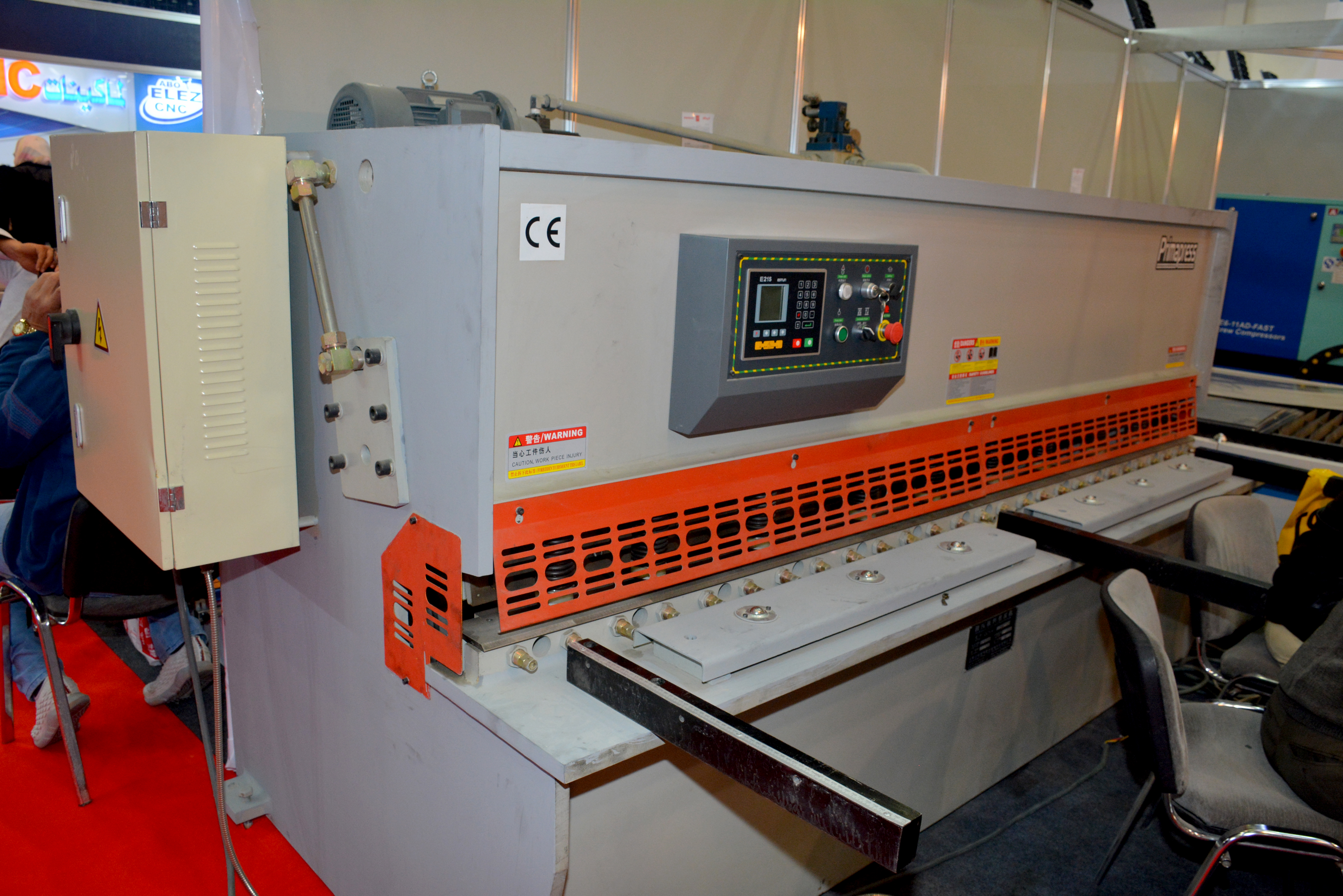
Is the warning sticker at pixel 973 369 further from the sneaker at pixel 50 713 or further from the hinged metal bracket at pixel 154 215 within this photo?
the sneaker at pixel 50 713

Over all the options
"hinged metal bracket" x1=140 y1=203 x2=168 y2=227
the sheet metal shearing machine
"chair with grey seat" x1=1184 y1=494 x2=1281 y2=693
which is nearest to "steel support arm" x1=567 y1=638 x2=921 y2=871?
the sheet metal shearing machine

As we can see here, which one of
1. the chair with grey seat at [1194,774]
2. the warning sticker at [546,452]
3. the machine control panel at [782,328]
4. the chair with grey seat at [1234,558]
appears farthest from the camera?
the chair with grey seat at [1234,558]

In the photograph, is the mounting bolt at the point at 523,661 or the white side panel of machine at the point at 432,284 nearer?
the white side panel of machine at the point at 432,284

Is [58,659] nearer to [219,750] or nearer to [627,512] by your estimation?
[219,750]

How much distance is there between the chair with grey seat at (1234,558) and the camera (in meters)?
2.23

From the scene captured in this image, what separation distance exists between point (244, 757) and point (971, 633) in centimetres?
176

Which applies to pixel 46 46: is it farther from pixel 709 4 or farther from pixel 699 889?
pixel 699 889

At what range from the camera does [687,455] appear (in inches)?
57.4

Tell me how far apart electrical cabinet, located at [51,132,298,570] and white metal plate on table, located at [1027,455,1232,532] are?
165 centimetres

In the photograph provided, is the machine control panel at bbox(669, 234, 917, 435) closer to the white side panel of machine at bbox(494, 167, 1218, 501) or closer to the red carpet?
the white side panel of machine at bbox(494, 167, 1218, 501)

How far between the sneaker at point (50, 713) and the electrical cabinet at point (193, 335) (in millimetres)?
1188

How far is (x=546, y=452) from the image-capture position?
1248 mm

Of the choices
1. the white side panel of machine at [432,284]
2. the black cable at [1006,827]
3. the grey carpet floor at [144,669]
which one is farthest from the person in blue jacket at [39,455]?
the black cable at [1006,827]

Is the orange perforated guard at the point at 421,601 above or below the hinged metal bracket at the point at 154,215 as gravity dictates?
below
